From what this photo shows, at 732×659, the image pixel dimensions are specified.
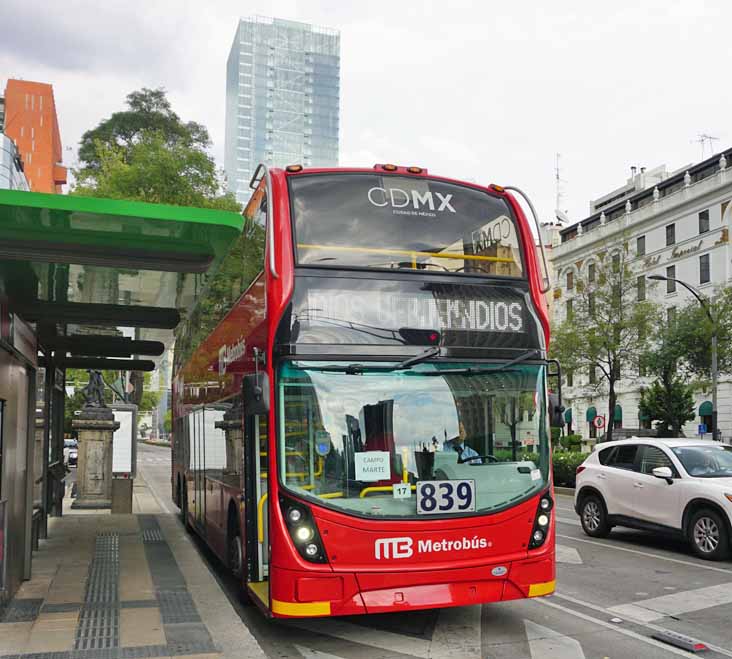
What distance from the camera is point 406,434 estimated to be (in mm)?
7180

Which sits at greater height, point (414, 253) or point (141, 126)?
point (141, 126)

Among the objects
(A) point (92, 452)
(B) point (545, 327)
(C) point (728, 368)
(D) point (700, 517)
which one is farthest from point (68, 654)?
(C) point (728, 368)

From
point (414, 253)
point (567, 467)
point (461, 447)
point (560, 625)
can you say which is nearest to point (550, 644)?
point (560, 625)

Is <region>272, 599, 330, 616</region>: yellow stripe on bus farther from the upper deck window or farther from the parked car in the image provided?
the parked car

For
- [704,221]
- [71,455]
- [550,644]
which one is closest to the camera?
[550,644]

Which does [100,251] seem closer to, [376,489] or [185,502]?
[376,489]

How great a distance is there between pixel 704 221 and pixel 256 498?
50961 millimetres

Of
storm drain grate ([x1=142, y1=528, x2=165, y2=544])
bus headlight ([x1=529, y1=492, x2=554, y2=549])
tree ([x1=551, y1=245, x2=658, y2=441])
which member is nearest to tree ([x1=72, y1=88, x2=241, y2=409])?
tree ([x1=551, y1=245, x2=658, y2=441])

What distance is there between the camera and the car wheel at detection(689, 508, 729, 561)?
11.2m

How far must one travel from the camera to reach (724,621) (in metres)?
8.02

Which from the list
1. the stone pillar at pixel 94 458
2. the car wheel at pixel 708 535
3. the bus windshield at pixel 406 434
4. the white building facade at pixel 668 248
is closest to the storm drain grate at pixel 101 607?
the bus windshield at pixel 406 434

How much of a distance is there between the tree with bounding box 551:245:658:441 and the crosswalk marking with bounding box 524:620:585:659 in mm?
28314

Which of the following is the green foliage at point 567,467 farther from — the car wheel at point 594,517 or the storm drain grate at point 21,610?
the storm drain grate at point 21,610

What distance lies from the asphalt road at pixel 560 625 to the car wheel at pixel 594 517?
2676 mm
